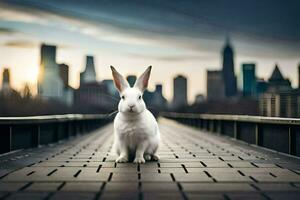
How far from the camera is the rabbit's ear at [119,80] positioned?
344 inches

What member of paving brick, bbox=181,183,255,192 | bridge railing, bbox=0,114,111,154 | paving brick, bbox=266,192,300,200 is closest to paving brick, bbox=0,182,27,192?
paving brick, bbox=181,183,255,192

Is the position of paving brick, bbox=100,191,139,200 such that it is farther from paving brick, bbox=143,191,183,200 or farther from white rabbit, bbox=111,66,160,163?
white rabbit, bbox=111,66,160,163

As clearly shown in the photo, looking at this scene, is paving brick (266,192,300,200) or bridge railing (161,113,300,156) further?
bridge railing (161,113,300,156)

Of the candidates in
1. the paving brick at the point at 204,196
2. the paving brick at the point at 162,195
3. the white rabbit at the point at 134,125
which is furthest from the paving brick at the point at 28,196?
the white rabbit at the point at 134,125

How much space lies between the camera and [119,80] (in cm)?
877

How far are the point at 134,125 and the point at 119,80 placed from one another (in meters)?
0.85

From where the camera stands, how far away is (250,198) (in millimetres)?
5207

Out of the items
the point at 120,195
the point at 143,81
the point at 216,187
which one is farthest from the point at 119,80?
the point at 120,195

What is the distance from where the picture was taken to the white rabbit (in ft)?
27.9

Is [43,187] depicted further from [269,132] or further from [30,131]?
[269,132]

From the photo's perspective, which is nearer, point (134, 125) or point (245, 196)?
point (245, 196)

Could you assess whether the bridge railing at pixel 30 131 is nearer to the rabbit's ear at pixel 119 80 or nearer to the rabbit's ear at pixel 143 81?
the rabbit's ear at pixel 119 80

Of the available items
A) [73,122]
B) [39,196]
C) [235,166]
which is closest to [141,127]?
[235,166]


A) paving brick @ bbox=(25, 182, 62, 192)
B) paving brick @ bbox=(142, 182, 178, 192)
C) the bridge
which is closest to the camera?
the bridge
